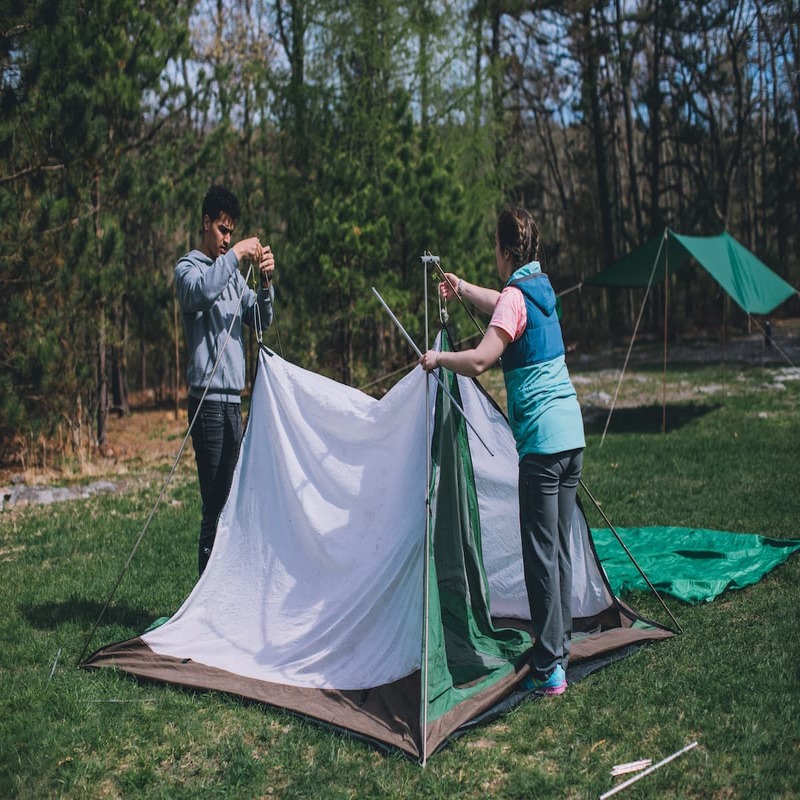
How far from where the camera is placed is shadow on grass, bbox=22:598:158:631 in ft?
13.9

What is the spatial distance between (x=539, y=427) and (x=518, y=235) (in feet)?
2.45

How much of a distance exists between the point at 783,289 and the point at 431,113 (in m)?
5.44

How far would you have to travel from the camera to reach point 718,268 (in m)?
10.1

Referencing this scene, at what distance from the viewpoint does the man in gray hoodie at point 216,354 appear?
3.84 meters

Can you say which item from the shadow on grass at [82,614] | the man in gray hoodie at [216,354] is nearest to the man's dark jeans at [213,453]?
the man in gray hoodie at [216,354]

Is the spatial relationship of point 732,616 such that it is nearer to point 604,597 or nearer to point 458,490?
point 604,597

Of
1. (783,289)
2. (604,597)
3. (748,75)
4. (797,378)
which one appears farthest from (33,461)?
(748,75)

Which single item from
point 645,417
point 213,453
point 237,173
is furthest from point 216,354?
point 237,173

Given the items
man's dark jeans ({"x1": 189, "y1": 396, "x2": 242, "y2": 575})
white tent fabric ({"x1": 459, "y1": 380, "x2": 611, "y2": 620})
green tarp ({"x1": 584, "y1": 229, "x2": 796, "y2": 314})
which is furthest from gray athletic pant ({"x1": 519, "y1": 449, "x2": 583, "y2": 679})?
green tarp ({"x1": 584, "y1": 229, "x2": 796, "y2": 314})

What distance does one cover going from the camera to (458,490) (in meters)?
3.44

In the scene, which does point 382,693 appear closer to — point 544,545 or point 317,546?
point 317,546

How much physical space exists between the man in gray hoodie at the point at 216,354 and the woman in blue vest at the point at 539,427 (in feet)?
3.58

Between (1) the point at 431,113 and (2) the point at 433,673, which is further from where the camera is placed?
(1) the point at 431,113

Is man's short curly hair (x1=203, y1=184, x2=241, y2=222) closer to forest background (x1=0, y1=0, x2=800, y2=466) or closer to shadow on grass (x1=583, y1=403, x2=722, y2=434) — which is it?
forest background (x1=0, y1=0, x2=800, y2=466)
